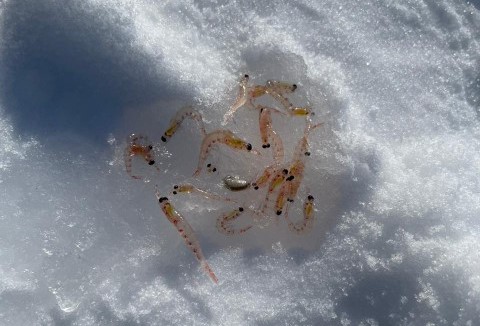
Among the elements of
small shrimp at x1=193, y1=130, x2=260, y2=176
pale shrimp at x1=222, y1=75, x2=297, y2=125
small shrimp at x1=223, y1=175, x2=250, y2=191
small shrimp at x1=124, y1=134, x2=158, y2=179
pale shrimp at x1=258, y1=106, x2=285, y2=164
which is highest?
pale shrimp at x1=222, y1=75, x2=297, y2=125

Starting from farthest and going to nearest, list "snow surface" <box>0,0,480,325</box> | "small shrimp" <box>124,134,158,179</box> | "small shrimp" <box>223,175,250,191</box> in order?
"small shrimp" <box>223,175,250,191</box>, "small shrimp" <box>124,134,158,179</box>, "snow surface" <box>0,0,480,325</box>

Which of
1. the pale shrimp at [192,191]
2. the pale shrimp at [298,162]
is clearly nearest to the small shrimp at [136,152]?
the pale shrimp at [192,191]

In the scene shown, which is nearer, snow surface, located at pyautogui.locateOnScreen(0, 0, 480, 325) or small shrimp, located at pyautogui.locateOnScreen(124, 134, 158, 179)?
snow surface, located at pyautogui.locateOnScreen(0, 0, 480, 325)

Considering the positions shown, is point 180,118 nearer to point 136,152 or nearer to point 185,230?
point 136,152

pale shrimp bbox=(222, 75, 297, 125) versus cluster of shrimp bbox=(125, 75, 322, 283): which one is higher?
pale shrimp bbox=(222, 75, 297, 125)

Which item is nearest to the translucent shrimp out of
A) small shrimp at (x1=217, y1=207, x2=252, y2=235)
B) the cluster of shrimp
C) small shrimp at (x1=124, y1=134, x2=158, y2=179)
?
the cluster of shrimp

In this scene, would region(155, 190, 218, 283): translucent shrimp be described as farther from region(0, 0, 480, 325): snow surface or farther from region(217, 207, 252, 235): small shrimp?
region(217, 207, 252, 235): small shrimp
